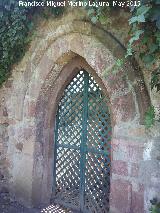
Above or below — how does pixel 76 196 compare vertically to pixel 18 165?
below

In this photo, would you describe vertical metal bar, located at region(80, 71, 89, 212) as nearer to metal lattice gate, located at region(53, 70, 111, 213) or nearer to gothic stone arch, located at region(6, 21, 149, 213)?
metal lattice gate, located at region(53, 70, 111, 213)

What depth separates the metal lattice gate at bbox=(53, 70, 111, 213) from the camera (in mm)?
3508

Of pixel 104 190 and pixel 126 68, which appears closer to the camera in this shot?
pixel 126 68

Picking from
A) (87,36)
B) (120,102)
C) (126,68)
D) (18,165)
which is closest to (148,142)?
(120,102)

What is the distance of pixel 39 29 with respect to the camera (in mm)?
3709

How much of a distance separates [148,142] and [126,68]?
790mm

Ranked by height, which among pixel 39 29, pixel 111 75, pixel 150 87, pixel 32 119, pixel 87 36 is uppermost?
pixel 39 29

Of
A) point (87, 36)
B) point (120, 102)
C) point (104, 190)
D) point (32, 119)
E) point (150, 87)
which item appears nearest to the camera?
point (150, 87)

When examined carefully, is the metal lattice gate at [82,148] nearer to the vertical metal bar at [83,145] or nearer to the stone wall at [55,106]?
the vertical metal bar at [83,145]

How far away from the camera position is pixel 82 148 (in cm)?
365

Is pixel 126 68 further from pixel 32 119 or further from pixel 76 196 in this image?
pixel 76 196

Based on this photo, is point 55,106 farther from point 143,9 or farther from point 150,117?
point 143,9

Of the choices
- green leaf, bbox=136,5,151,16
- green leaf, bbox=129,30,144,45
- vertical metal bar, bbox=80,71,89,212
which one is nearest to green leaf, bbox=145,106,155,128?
green leaf, bbox=129,30,144,45

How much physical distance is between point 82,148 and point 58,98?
775 mm
